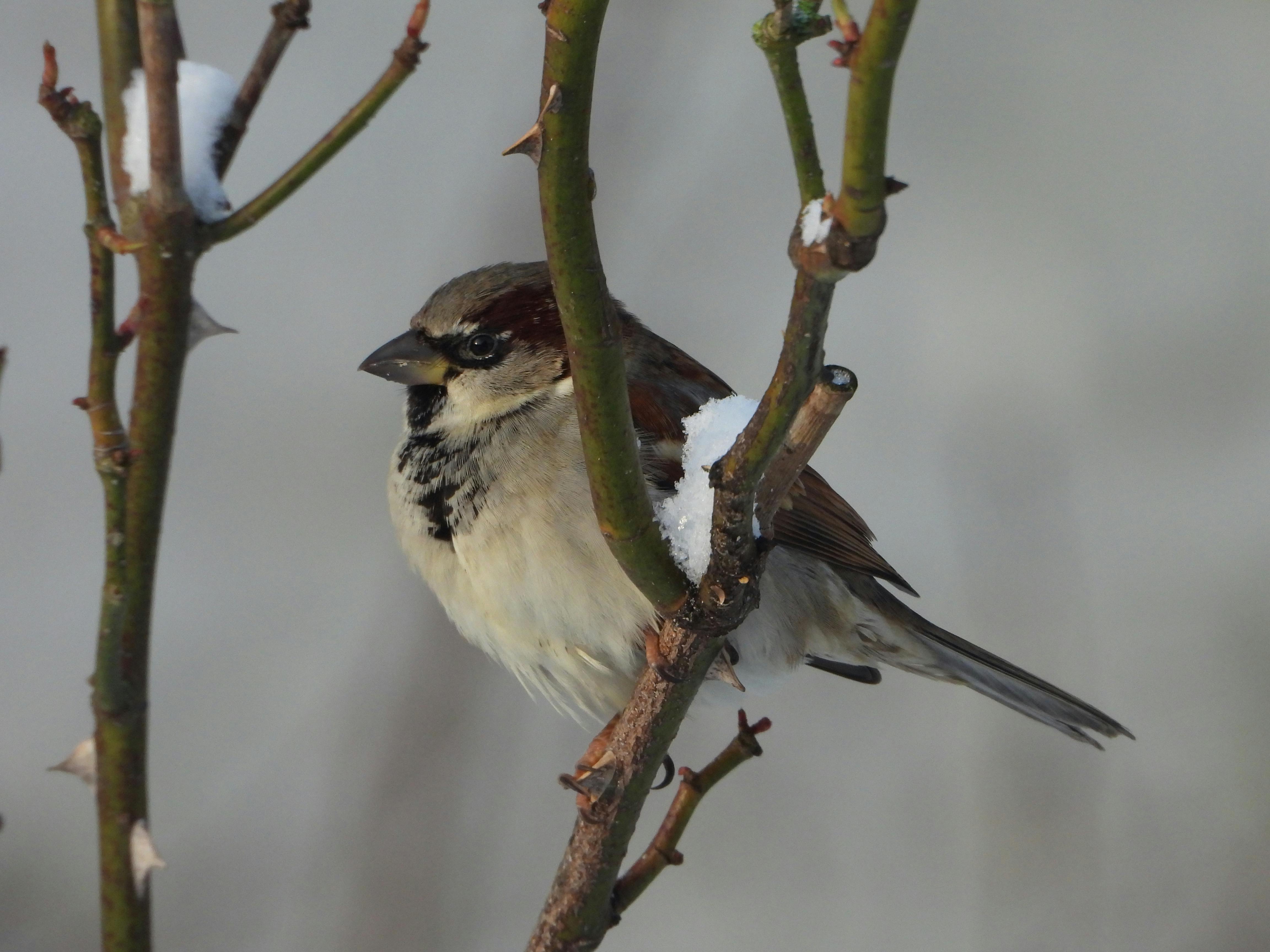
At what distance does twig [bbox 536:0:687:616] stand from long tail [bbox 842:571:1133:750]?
132 cm

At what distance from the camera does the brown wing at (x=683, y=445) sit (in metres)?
1.84

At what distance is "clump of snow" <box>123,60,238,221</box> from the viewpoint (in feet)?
2.96

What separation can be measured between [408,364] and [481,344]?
0.12 m

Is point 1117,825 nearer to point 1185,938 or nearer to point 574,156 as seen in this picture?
point 1185,938

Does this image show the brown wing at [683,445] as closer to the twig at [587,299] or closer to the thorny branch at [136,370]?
the twig at [587,299]

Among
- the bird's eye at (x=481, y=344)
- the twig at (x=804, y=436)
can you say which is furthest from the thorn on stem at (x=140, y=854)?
the bird's eye at (x=481, y=344)

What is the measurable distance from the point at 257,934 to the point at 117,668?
2448 millimetres

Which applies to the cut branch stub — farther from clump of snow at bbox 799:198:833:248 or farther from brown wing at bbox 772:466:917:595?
brown wing at bbox 772:466:917:595

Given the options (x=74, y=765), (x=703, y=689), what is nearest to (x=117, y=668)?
(x=74, y=765)

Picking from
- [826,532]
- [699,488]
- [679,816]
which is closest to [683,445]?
[826,532]

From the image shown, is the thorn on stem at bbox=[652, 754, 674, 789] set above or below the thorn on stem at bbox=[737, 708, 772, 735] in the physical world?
below

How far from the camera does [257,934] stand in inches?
122

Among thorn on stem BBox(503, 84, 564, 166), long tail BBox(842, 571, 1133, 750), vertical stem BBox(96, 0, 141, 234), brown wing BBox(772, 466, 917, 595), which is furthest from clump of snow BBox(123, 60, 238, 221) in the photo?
long tail BBox(842, 571, 1133, 750)

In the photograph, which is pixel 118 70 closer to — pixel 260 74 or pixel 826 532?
pixel 260 74
